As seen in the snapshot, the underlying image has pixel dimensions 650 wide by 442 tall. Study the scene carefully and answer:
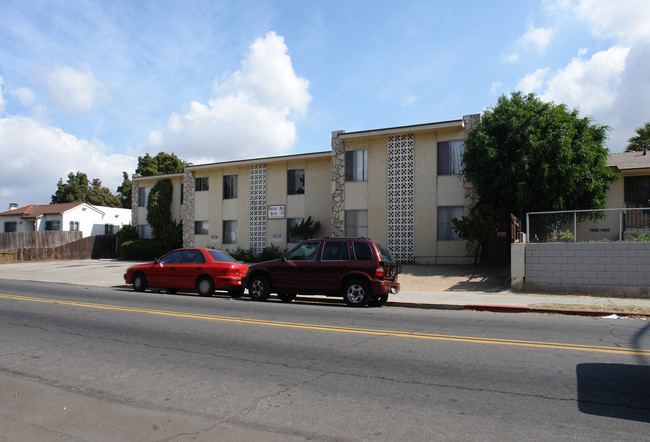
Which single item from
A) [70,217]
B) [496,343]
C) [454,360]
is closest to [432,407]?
[454,360]

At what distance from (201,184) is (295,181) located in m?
7.26

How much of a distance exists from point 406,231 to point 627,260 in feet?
32.8

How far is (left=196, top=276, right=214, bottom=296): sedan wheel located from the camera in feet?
48.7

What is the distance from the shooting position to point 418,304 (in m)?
12.9

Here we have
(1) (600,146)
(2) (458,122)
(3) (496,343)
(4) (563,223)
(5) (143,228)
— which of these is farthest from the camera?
(5) (143,228)

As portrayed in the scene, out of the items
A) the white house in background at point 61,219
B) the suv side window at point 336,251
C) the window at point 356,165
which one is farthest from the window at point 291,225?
the white house in background at point 61,219

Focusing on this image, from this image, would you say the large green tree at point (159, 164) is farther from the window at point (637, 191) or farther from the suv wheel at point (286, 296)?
the window at point (637, 191)

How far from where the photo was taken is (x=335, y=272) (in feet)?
41.2

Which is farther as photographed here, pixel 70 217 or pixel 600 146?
pixel 70 217

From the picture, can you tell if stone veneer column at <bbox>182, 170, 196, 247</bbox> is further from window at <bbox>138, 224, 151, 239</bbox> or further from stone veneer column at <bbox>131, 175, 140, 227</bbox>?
stone veneer column at <bbox>131, 175, 140, 227</bbox>

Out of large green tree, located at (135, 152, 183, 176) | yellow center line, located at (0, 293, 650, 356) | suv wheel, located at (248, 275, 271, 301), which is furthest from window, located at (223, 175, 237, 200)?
large green tree, located at (135, 152, 183, 176)

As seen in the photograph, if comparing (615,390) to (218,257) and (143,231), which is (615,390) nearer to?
(218,257)

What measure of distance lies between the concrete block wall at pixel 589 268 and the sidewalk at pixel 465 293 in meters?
0.58

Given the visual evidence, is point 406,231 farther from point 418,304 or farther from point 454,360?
point 454,360
